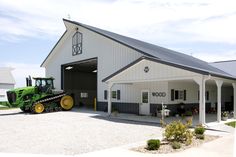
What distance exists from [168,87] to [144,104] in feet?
9.11

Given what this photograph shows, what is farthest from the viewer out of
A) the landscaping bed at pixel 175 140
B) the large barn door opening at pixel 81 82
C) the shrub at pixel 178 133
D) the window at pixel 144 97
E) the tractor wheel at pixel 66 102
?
the large barn door opening at pixel 81 82

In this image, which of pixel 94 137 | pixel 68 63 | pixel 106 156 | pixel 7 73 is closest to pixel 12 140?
pixel 94 137

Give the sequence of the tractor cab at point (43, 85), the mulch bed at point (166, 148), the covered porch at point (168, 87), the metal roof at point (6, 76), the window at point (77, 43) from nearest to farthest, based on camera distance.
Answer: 1. the mulch bed at point (166, 148)
2. the covered porch at point (168, 87)
3. the tractor cab at point (43, 85)
4. the window at point (77, 43)
5. the metal roof at point (6, 76)

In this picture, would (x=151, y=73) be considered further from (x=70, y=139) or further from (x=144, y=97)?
(x=70, y=139)

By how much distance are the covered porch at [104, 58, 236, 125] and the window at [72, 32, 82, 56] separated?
919 centimetres

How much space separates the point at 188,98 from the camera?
23047 millimetres

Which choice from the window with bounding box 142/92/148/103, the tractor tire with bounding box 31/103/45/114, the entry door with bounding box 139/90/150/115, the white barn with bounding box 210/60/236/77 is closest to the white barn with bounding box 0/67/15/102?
the tractor tire with bounding box 31/103/45/114

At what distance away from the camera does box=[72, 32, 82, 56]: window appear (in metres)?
29.2

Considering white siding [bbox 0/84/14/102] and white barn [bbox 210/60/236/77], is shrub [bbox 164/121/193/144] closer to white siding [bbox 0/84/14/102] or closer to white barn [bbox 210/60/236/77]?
white barn [bbox 210/60/236/77]

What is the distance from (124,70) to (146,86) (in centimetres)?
317

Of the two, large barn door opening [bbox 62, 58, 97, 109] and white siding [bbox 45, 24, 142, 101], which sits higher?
white siding [bbox 45, 24, 142, 101]

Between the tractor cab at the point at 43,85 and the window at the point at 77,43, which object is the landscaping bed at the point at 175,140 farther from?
the window at the point at 77,43

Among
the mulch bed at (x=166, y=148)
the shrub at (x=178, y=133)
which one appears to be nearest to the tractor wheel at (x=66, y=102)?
the mulch bed at (x=166, y=148)

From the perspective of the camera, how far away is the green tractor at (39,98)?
22.8 m
